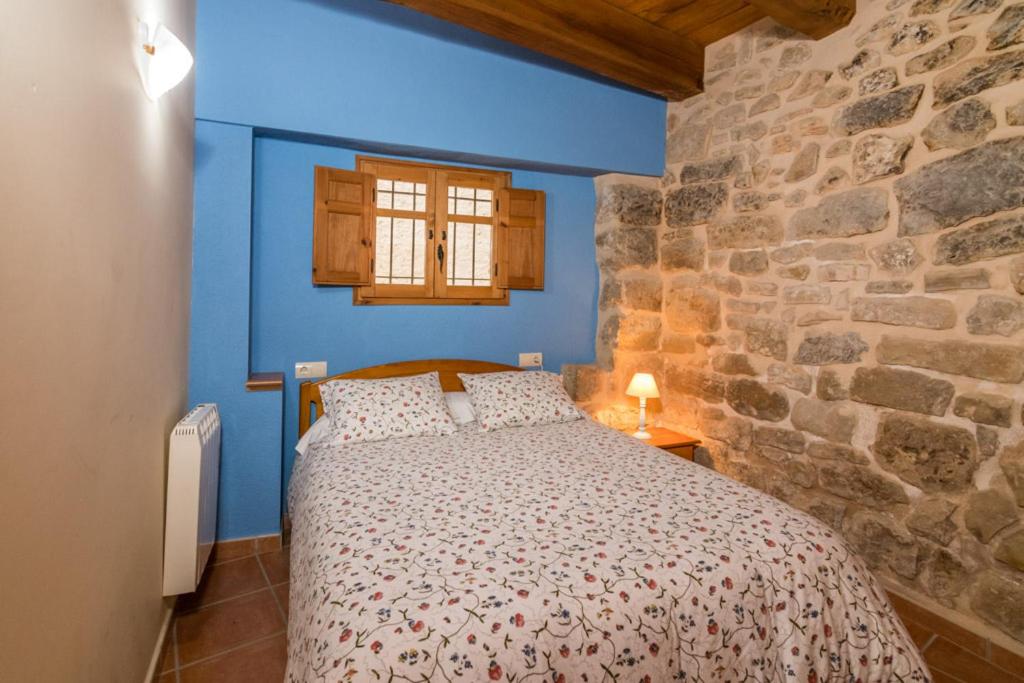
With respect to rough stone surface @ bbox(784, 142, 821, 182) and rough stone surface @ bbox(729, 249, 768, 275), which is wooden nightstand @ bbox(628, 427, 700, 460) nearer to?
rough stone surface @ bbox(729, 249, 768, 275)

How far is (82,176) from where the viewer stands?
1065mm

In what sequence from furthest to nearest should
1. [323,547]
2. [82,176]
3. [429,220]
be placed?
1. [429,220]
2. [323,547]
3. [82,176]

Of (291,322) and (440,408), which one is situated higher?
(291,322)

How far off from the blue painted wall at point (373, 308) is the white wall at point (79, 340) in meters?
0.92

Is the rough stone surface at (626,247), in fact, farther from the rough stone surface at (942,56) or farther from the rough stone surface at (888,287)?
the rough stone surface at (942,56)

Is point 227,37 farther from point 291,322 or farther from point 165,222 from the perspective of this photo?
point 291,322

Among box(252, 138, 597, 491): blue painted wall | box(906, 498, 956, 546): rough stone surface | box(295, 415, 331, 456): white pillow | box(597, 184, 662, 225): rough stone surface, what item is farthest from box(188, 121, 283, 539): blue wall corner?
box(906, 498, 956, 546): rough stone surface

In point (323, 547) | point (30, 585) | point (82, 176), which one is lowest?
point (323, 547)

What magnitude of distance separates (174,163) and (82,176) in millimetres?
1052

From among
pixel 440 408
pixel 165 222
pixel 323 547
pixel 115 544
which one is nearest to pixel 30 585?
pixel 115 544

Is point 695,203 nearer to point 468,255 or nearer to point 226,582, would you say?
point 468,255

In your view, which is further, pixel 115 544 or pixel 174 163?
pixel 174 163

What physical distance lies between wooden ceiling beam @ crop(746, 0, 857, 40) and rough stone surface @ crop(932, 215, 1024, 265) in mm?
1129

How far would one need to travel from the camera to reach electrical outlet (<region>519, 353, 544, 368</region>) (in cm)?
335
